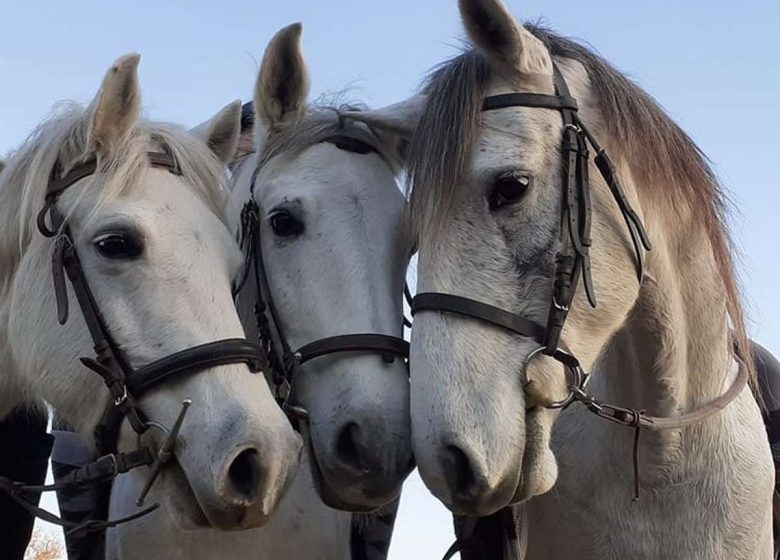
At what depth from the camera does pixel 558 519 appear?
14.6 feet

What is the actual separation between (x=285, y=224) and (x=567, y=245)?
4.33 ft

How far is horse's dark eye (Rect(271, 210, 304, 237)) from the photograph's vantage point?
4441 millimetres

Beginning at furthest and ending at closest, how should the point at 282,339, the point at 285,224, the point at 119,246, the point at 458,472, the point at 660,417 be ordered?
the point at 285,224, the point at 282,339, the point at 660,417, the point at 119,246, the point at 458,472

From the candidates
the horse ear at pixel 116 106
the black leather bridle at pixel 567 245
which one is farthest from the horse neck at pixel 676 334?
the horse ear at pixel 116 106

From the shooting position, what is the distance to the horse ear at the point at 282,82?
4801mm

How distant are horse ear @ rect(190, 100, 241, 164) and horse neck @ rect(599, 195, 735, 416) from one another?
6.94 feet

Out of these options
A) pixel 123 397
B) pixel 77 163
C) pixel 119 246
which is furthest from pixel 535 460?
pixel 77 163

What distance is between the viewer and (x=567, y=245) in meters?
3.71

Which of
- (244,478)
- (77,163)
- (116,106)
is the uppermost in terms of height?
(116,106)

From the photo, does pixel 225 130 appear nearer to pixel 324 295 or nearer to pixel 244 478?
pixel 324 295

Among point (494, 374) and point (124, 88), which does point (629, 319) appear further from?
point (124, 88)

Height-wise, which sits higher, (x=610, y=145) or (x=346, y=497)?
(x=610, y=145)

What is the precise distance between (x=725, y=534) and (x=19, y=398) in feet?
9.40

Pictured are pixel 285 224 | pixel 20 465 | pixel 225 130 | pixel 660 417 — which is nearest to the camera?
pixel 660 417
